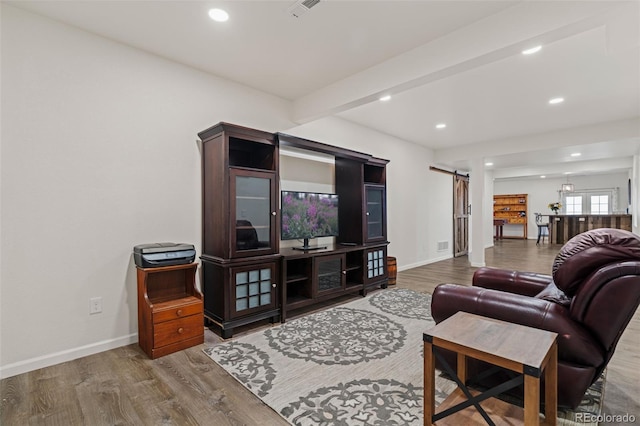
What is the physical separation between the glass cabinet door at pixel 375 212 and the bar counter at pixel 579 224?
8.32 metres

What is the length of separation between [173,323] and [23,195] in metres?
1.45

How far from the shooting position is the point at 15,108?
2201mm

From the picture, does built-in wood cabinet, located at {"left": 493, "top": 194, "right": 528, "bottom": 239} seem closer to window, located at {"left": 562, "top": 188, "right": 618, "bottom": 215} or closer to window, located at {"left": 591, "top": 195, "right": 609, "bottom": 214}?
window, located at {"left": 562, "top": 188, "right": 618, "bottom": 215}

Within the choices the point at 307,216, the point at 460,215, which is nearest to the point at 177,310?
the point at 307,216

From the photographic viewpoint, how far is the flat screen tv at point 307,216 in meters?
3.55

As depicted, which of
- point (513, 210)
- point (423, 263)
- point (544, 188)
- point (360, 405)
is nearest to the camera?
point (360, 405)

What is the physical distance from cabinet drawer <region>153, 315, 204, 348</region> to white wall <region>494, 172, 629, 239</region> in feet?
43.3

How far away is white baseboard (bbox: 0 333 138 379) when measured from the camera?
2172 millimetres

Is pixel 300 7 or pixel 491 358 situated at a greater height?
pixel 300 7

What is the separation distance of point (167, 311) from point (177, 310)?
79 millimetres

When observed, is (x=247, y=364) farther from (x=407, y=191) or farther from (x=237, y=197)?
(x=407, y=191)

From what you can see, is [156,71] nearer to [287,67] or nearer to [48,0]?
[48,0]

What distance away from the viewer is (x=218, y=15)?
2.31 m

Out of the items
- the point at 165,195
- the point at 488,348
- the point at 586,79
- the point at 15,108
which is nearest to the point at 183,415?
the point at 488,348
